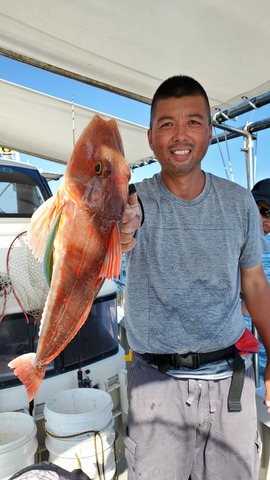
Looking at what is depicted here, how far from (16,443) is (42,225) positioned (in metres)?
1.93

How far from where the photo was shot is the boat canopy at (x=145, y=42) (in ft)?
8.28

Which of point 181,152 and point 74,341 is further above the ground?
point 181,152

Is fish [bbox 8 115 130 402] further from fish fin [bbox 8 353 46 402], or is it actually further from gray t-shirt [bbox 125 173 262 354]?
gray t-shirt [bbox 125 173 262 354]

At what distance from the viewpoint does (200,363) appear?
7.20 feet

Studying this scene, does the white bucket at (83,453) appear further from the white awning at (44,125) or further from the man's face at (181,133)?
the white awning at (44,125)

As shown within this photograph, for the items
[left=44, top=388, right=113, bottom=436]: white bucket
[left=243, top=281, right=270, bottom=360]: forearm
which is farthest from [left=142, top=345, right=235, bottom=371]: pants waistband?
[left=44, top=388, right=113, bottom=436]: white bucket

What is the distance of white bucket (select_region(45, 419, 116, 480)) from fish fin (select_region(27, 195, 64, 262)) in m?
2.05

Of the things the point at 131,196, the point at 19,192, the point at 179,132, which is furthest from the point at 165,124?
the point at 19,192

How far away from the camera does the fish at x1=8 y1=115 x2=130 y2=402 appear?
1533mm

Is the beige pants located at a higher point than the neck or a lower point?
lower

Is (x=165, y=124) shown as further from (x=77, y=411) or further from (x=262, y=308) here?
(x=77, y=411)

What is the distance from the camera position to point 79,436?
3.00 metres

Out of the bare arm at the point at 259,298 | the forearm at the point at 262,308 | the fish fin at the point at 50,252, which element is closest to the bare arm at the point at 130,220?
the fish fin at the point at 50,252

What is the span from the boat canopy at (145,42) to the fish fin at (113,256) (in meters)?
1.80
